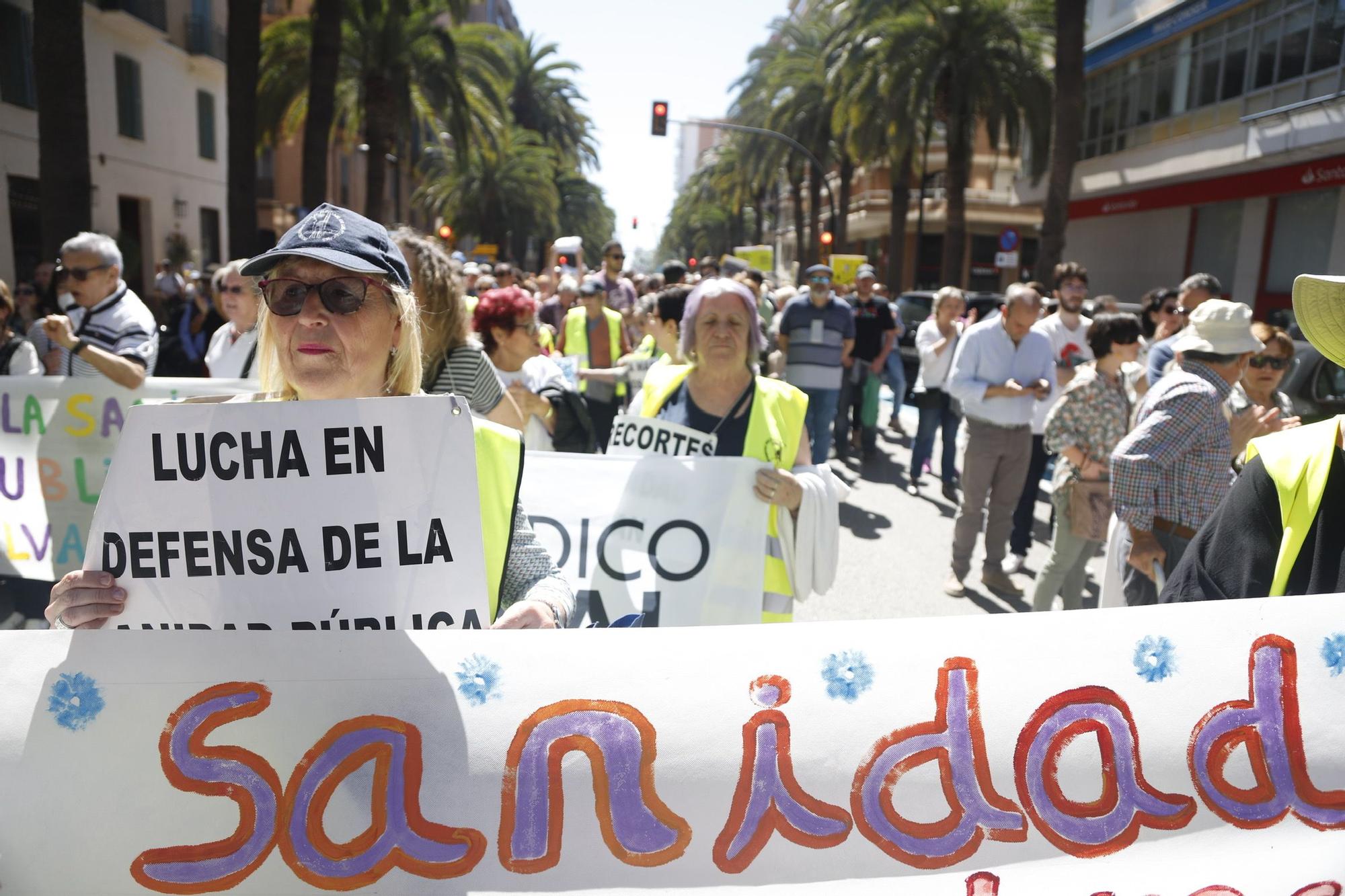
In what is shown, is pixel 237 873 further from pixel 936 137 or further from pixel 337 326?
A: pixel 936 137

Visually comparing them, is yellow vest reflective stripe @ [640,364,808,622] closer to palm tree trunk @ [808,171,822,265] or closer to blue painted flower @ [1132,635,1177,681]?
blue painted flower @ [1132,635,1177,681]

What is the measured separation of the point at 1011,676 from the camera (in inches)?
65.8

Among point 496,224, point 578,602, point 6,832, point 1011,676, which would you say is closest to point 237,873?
point 6,832

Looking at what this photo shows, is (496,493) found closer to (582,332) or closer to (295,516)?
(295,516)

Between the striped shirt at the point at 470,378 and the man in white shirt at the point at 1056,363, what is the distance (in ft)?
13.1

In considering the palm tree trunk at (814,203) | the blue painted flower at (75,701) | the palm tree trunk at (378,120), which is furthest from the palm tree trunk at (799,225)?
the blue painted flower at (75,701)

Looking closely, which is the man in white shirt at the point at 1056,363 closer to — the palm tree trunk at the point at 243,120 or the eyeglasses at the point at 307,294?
the eyeglasses at the point at 307,294

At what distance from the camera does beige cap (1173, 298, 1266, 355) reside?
358cm

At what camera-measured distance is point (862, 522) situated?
7.71 m

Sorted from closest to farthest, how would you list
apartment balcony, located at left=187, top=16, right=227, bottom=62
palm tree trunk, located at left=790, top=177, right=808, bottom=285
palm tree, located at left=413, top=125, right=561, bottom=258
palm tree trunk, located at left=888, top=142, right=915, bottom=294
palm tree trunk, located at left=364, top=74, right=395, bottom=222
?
palm tree trunk, located at left=364, top=74, right=395, bottom=222, apartment balcony, located at left=187, top=16, right=227, bottom=62, palm tree trunk, located at left=888, top=142, right=915, bottom=294, palm tree, located at left=413, top=125, right=561, bottom=258, palm tree trunk, located at left=790, top=177, right=808, bottom=285

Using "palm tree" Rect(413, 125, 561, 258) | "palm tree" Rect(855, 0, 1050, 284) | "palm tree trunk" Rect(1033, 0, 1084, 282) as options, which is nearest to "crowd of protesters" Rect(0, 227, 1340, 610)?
"palm tree trunk" Rect(1033, 0, 1084, 282)

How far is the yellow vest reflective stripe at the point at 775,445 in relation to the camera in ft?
10.7

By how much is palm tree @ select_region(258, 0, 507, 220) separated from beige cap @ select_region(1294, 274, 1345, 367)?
1738 centimetres

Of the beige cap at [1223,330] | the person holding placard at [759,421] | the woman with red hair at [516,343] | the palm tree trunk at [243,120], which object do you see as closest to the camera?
the person holding placard at [759,421]
